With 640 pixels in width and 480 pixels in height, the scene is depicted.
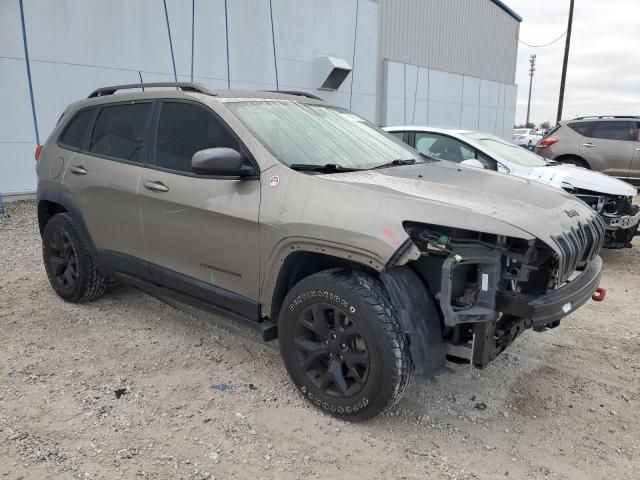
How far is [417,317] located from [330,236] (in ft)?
2.02

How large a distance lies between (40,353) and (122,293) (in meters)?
1.31

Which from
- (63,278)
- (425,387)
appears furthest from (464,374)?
(63,278)

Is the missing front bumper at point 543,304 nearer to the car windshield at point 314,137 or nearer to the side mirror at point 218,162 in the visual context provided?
the car windshield at point 314,137

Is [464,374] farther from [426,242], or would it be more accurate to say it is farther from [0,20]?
[0,20]

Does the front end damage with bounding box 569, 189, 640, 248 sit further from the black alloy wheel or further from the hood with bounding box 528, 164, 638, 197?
the black alloy wheel

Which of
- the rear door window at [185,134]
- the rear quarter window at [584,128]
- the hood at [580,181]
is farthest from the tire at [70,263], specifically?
the rear quarter window at [584,128]

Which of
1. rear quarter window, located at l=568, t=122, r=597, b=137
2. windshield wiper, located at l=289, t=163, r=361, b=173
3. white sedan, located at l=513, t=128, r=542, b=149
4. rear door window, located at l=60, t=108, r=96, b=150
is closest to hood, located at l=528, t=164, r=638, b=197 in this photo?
windshield wiper, located at l=289, t=163, r=361, b=173

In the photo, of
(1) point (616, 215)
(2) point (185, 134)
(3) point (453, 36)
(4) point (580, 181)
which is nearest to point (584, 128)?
(4) point (580, 181)

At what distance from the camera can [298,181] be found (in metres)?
3.00

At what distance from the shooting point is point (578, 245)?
284cm

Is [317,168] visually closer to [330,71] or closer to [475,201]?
[475,201]

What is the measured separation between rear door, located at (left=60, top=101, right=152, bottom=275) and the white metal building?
19.8ft

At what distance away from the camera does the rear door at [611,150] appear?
1102 cm

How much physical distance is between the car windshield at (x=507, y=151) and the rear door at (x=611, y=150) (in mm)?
4560
